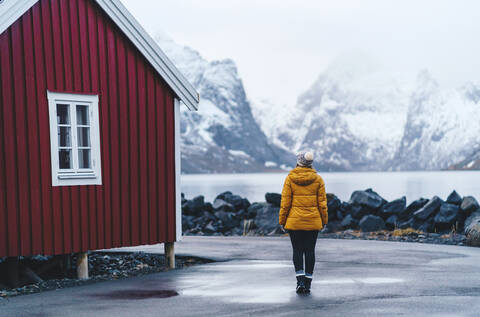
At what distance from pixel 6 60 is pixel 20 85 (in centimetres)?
45

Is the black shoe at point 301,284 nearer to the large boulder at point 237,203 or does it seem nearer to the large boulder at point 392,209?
the large boulder at point 392,209

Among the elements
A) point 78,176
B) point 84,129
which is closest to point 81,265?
point 78,176

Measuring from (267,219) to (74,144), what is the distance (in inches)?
541

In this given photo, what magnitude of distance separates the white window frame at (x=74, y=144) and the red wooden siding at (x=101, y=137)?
0.10 meters

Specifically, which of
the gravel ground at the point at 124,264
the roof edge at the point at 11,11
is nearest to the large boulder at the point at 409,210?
the gravel ground at the point at 124,264

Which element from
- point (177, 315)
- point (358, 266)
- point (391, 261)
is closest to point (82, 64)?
point (177, 315)

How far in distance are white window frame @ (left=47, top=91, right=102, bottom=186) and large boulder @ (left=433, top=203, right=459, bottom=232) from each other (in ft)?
41.0

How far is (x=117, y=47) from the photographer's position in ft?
36.8

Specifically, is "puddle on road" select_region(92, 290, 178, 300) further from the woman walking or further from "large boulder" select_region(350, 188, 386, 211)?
"large boulder" select_region(350, 188, 386, 211)

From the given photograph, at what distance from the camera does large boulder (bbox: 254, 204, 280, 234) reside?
888 inches

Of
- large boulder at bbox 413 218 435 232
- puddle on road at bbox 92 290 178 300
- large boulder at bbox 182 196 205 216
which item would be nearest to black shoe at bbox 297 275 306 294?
puddle on road at bbox 92 290 178 300

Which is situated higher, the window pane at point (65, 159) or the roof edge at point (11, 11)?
the roof edge at point (11, 11)

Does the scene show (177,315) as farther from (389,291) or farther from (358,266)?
(358,266)

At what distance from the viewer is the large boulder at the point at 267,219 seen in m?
22.5
